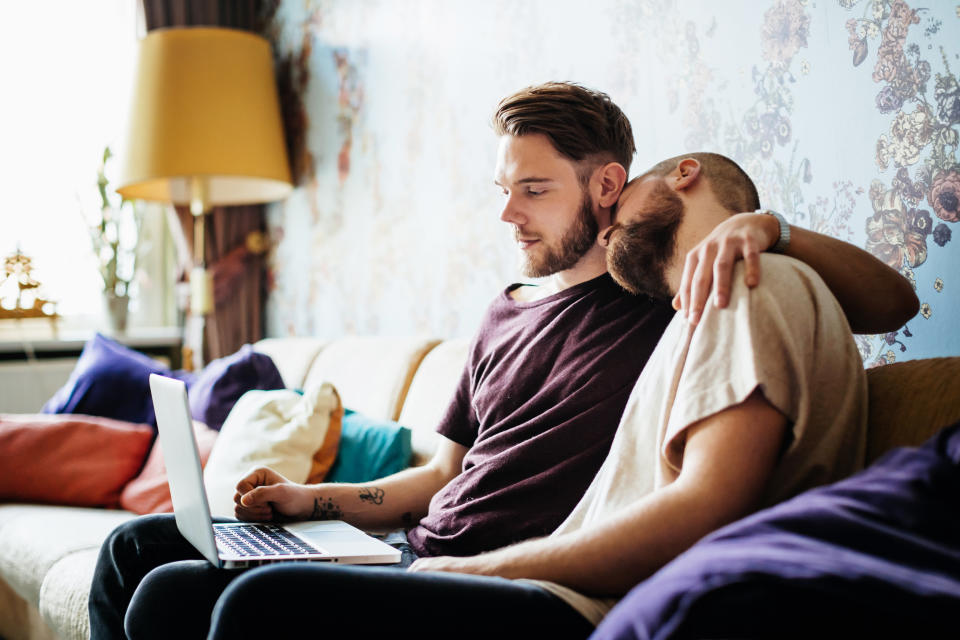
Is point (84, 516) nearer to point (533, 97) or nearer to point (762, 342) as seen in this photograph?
point (533, 97)

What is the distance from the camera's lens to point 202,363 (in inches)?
137

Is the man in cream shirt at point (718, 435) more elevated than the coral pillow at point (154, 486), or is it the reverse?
the man in cream shirt at point (718, 435)

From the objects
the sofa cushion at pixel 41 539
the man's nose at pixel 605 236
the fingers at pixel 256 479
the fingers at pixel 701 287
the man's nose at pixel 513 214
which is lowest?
the sofa cushion at pixel 41 539

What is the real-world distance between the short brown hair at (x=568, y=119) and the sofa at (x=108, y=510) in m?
0.58

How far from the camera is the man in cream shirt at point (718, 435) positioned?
883mm

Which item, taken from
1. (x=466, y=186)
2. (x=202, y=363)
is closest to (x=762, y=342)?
(x=466, y=186)

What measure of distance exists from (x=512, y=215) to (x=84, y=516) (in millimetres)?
1425

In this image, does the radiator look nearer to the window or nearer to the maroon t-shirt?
the window

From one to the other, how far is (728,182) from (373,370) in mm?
1255

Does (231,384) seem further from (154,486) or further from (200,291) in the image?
(200,291)

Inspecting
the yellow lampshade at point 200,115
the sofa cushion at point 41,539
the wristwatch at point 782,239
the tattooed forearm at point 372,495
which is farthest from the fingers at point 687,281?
the yellow lampshade at point 200,115

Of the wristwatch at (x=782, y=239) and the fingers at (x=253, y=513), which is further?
the fingers at (x=253, y=513)

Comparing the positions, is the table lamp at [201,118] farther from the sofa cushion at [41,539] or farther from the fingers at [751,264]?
the fingers at [751,264]

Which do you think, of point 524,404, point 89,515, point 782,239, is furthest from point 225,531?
point 89,515
